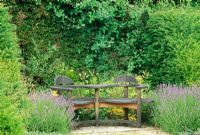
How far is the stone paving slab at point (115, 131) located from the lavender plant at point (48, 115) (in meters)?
0.45

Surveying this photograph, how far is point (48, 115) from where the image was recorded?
389 inches

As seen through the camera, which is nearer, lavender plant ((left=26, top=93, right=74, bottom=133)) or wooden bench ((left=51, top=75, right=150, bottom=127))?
lavender plant ((left=26, top=93, right=74, bottom=133))

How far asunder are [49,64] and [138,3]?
2.93 meters

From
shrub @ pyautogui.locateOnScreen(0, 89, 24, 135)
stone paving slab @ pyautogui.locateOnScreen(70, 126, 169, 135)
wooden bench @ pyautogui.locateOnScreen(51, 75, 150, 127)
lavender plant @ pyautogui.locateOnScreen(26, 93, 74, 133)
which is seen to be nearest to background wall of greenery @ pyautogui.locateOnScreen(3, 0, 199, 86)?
wooden bench @ pyautogui.locateOnScreen(51, 75, 150, 127)

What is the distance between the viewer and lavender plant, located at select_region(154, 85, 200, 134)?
33.2 feet

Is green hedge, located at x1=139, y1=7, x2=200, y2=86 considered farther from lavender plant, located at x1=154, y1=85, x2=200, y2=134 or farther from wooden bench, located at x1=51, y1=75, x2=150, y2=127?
lavender plant, located at x1=154, y1=85, x2=200, y2=134

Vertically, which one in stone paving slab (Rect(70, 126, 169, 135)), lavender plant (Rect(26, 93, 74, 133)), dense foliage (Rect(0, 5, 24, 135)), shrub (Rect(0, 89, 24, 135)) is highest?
dense foliage (Rect(0, 5, 24, 135))

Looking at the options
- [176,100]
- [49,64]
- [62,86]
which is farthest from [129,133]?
[49,64]

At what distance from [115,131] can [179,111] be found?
1.31 metres

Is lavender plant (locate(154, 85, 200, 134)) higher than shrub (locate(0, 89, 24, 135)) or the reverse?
the reverse

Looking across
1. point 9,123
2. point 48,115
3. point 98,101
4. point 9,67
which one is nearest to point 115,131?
point 98,101

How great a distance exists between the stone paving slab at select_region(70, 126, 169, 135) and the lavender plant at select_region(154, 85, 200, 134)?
0.22 metres

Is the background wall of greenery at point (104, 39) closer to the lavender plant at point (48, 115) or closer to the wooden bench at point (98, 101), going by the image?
the wooden bench at point (98, 101)

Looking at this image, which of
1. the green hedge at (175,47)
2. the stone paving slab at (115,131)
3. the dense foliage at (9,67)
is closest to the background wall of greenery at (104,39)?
the green hedge at (175,47)
